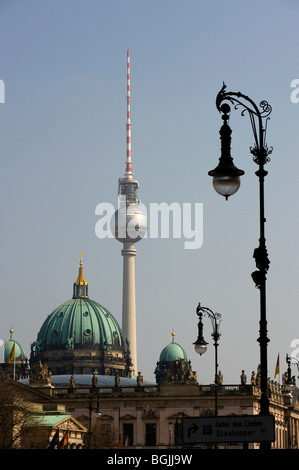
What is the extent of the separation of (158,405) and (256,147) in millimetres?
123033

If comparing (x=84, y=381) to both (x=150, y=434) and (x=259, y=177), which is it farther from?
(x=259, y=177)

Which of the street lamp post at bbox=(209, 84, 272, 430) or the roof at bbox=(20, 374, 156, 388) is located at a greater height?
the roof at bbox=(20, 374, 156, 388)

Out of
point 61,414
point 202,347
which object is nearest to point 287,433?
point 61,414

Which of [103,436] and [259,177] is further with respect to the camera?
[103,436]

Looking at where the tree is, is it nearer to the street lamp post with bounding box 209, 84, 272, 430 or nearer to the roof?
the roof

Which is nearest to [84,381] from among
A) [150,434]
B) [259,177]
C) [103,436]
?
[150,434]

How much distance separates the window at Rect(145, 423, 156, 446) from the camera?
149 meters

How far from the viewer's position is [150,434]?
5896 inches

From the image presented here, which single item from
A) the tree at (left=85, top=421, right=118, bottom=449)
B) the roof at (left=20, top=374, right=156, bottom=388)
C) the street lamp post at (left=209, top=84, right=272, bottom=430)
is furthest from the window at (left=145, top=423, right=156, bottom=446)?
the street lamp post at (left=209, top=84, right=272, bottom=430)

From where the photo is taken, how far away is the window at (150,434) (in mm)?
149125

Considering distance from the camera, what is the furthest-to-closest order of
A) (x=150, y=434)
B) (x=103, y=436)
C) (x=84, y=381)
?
1. (x=84, y=381)
2. (x=150, y=434)
3. (x=103, y=436)

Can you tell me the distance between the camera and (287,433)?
6713 inches
